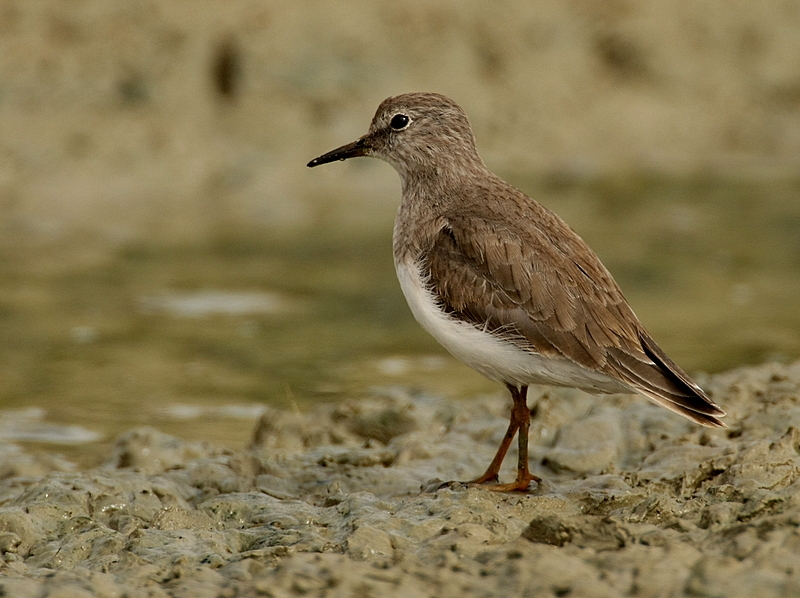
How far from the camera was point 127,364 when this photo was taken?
7.88 m

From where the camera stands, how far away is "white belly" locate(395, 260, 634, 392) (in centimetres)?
482

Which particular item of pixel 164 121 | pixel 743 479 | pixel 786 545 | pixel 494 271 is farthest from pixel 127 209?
pixel 786 545

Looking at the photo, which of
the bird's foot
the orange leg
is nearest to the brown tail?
the orange leg

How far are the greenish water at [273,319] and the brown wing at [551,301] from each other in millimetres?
2027

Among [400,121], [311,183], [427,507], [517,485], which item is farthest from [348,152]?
[311,183]

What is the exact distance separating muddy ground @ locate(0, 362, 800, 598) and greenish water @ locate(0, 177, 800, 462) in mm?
737

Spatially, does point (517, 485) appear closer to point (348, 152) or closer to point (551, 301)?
point (551, 301)

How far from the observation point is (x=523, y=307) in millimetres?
4871

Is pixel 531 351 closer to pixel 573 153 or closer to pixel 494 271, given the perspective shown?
pixel 494 271

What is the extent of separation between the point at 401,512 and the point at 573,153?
8973 mm

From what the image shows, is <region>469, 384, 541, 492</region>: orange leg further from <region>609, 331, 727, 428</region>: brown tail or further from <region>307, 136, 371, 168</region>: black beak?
<region>307, 136, 371, 168</region>: black beak

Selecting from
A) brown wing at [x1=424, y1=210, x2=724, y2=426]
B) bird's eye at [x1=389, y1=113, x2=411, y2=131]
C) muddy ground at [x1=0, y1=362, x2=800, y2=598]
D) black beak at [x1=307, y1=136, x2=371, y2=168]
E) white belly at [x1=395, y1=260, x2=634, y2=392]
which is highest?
bird's eye at [x1=389, y1=113, x2=411, y2=131]

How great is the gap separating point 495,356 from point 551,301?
341 mm

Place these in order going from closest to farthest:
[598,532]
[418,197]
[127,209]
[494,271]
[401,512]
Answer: [598,532], [401,512], [494,271], [418,197], [127,209]
